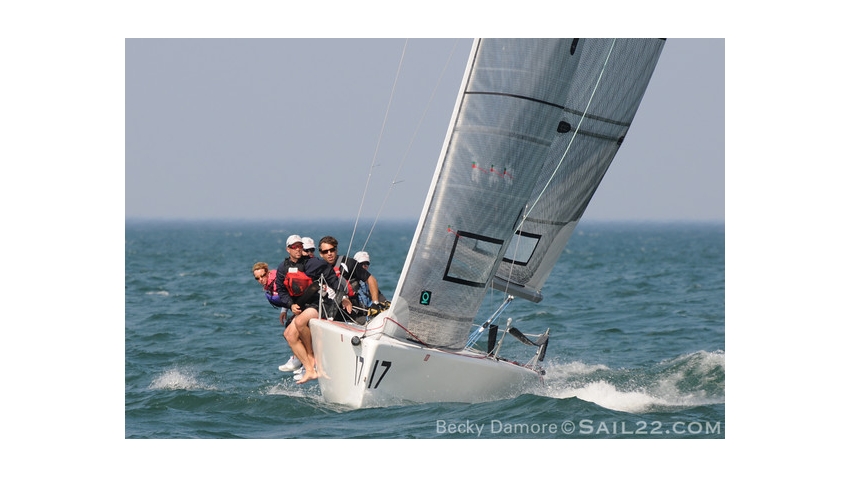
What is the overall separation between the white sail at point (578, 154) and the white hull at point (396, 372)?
1.41 m

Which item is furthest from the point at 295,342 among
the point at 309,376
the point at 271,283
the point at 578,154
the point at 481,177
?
the point at 578,154

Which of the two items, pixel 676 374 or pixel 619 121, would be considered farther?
pixel 676 374

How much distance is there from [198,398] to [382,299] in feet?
6.40

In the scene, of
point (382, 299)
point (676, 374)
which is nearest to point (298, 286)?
point (382, 299)

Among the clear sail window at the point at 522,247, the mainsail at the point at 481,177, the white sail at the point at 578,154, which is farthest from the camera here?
the clear sail window at the point at 522,247

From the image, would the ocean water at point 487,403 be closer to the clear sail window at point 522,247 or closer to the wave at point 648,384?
the wave at point 648,384

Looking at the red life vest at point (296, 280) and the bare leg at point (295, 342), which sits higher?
the red life vest at point (296, 280)

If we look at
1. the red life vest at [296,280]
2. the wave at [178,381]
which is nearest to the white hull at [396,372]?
the red life vest at [296,280]

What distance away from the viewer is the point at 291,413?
9.23 meters

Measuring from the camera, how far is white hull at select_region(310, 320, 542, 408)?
8.77 metres

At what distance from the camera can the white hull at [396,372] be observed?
877 centimetres

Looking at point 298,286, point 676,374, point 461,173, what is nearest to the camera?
point 461,173

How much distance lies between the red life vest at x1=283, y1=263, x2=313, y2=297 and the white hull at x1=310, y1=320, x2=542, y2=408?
0.37 m

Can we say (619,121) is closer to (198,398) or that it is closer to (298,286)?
(298,286)
